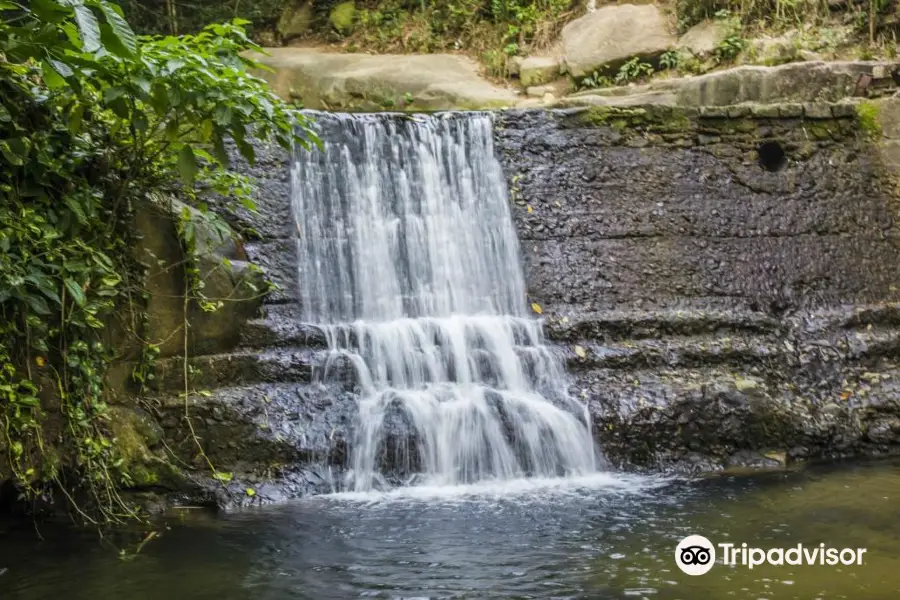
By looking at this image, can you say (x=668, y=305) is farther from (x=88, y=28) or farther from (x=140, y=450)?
(x=88, y=28)

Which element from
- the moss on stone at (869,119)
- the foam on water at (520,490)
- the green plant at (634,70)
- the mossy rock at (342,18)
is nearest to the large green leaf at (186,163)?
the foam on water at (520,490)

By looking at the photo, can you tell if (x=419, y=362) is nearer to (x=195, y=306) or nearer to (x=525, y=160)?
(x=195, y=306)

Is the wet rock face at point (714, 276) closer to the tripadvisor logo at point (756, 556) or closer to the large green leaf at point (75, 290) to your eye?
the tripadvisor logo at point (756, 556)

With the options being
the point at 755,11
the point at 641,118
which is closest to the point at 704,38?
the point at 755,11

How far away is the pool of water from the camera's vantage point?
326 cm

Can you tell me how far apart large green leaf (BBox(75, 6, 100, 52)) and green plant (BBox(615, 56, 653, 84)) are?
8263 mm

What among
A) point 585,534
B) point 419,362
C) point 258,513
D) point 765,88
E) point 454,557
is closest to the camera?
point 454,557

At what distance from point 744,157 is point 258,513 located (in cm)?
536

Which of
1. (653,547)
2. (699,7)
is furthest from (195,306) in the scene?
(699,7)

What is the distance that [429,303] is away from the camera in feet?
21.1

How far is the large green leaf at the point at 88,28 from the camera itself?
271cm

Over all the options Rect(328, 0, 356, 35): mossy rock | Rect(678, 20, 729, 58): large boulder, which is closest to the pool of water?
Rect(678, 20, 729, 58): large boulder

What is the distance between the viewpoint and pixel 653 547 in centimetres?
369

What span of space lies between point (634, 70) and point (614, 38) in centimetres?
68
